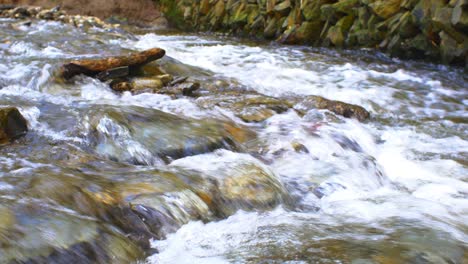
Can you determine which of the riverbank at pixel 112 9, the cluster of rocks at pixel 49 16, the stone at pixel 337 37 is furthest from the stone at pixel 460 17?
the riverbank at pixel 112 9

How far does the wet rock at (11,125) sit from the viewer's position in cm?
381

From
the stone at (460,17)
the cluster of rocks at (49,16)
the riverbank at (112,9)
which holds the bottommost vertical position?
the riverbank at (112,9)

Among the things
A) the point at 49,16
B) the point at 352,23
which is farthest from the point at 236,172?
the point at 49,16

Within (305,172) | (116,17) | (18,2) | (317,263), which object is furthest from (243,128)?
(18,2)

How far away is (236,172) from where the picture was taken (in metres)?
3.41

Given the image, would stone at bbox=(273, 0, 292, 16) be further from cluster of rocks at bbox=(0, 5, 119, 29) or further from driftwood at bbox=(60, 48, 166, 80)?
driftwood at bbox=(60, 48, 166, 80)

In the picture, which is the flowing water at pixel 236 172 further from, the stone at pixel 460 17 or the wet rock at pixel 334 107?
the stone at pixel 460 17

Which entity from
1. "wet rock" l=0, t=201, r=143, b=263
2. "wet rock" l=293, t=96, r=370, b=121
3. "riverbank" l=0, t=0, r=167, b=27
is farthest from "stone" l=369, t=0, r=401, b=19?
"riverbank" l=0, t=0, r=167, b=27

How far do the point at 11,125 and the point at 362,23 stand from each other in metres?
7.30

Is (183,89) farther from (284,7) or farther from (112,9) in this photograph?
(112,9)

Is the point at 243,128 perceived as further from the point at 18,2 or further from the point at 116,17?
the point at 18,2

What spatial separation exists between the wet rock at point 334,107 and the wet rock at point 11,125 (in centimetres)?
274

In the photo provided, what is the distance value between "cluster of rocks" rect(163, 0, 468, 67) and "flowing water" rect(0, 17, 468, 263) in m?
1.23

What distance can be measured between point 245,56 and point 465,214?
6.15 m
